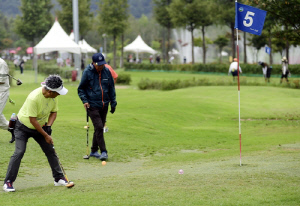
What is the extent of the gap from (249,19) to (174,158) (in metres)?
3.36

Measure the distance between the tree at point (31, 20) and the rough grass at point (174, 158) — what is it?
5731 cm

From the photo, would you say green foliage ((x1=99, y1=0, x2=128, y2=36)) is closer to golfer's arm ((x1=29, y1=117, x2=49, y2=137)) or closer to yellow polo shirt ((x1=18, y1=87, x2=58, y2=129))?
yellow polo shirt ((x1=18, y1=87, x2=58, y2=129))

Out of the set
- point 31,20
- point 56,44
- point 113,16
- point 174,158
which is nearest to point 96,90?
point 174,158

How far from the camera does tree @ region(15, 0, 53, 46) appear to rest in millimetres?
77688

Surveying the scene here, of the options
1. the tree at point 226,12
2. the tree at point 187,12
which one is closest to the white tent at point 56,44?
the tree at point 226,12

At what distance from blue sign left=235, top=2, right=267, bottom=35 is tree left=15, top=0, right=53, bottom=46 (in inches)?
2761

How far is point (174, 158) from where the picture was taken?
11172 mm

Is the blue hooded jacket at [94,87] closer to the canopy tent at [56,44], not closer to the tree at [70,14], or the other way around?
the canopy tent at [56,44]

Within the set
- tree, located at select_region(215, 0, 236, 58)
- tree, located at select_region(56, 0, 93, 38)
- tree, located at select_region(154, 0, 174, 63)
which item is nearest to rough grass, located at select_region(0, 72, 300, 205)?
tree, located at select_region(215, 0, 236, 58)

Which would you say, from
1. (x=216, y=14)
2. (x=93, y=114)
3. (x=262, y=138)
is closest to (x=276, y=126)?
(x=262, y=138)

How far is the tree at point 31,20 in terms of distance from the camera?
77.7 metres

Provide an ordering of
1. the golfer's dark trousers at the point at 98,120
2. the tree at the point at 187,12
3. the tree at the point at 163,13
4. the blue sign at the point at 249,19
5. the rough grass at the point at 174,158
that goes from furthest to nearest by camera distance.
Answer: the tree at the point at 163,13 → the tree at the point at 187,12 → the golfer's dark trousers at the point at 98,120 → the blue sign at the point at 249,19 → the rough grass at the point at 174,158

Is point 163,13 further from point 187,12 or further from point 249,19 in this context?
point 249,19

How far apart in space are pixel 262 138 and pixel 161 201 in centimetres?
897
